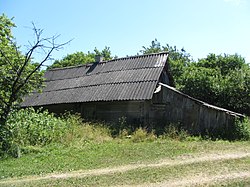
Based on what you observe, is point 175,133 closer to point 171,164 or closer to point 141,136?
point 141,136

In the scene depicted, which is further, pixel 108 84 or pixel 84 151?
pixel 108 84

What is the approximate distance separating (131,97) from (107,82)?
10.1 ft

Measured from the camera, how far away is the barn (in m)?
16.0

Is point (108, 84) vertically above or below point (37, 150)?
above

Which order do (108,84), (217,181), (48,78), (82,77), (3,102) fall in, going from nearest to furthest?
(217,181)
(3,102)
(108,84)
(82,77)
(48,78)

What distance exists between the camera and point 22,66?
15.2 m

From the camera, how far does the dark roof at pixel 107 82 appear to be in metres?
17.7

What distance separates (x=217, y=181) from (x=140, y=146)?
5324mm

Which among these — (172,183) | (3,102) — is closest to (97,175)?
(172,183)

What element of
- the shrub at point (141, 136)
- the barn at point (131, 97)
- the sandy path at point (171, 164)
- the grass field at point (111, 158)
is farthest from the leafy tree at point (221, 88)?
the sandy path at point (171, 164)

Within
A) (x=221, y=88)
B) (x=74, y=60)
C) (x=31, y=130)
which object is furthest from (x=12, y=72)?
(x=74, y=60)

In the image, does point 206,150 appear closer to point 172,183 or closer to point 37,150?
point 172,183

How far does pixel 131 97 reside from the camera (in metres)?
17.1

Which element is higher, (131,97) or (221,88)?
(221,88)
